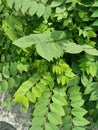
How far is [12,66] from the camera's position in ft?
6.81

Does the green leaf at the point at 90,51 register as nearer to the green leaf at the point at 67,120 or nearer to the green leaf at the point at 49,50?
the green leaf at the point at 49,50

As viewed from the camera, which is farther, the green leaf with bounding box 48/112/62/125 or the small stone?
the small stone

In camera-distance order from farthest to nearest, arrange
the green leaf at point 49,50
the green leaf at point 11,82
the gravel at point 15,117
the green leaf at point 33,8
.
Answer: the gravel at point 15,117 → the green leaf at point 11,82 → the green leaf at point 33,8 → the green leaf at point 49,50

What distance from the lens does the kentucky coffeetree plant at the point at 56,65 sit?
1.88 metres

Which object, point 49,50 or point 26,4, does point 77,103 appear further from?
point 26,4

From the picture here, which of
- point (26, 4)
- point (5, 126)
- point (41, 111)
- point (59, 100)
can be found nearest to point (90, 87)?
point (59, 100)

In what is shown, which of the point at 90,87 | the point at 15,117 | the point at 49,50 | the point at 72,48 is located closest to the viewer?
the point at 49,50

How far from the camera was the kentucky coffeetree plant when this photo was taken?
188cm

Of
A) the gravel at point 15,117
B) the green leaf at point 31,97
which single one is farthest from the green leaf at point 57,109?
the gravel at point 15,117

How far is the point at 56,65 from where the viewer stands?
1.99 metres

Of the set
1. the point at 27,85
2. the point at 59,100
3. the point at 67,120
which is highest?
the point at 27,85

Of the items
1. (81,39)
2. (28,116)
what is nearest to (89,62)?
(81,39)

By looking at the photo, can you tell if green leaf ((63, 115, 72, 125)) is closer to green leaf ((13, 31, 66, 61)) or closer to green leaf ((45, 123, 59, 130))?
green leaf ((45, 123, 59, 130))

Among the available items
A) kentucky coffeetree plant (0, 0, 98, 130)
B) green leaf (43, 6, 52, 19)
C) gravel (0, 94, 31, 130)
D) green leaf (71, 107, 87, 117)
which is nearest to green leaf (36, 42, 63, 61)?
kentucky coffeetree plant (0, 0, 98, 130)
